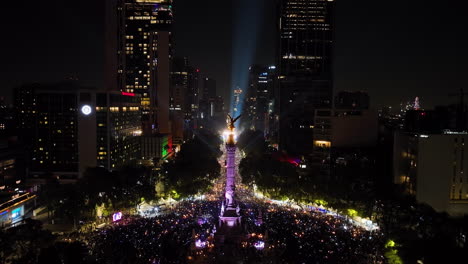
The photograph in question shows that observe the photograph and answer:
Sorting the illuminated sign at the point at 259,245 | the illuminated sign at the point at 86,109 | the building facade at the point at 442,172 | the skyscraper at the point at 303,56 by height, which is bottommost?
the illuminated sign at the point at 259,245

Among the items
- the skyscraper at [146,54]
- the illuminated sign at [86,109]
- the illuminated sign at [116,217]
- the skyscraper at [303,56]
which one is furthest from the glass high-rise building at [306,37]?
the illuminated sign at [116,217]

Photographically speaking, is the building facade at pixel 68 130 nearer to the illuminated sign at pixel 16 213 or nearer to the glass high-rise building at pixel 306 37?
the illuminated sign at pixel 16 213

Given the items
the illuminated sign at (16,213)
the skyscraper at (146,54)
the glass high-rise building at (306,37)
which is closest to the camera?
the illuminated sign at (16,213)

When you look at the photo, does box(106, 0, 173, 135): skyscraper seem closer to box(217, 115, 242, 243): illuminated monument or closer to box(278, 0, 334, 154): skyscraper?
box(278, 0, 334, 154): skyscraper

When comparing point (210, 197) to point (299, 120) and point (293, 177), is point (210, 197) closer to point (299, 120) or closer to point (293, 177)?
point (293, 177)

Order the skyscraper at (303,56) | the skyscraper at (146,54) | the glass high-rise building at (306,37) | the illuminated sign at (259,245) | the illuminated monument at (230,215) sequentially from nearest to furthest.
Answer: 1. the illuminated sign at (259,245)
2. the illuminated monument at (230,215)
3. the skyscraper at (303,56)
4. the skyscraper at (146,54)
5. the glass high-rise building at (306,37)

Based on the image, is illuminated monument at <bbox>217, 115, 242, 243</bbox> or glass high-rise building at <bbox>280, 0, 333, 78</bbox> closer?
illuminated monument at <bbox>217, 115, 242, 243</bbox>

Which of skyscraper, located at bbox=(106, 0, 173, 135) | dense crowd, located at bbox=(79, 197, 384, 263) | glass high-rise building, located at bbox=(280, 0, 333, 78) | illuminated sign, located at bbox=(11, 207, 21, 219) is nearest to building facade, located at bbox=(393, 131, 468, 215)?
dense crowd, located at bbox=(79, 197, 384, 263)
